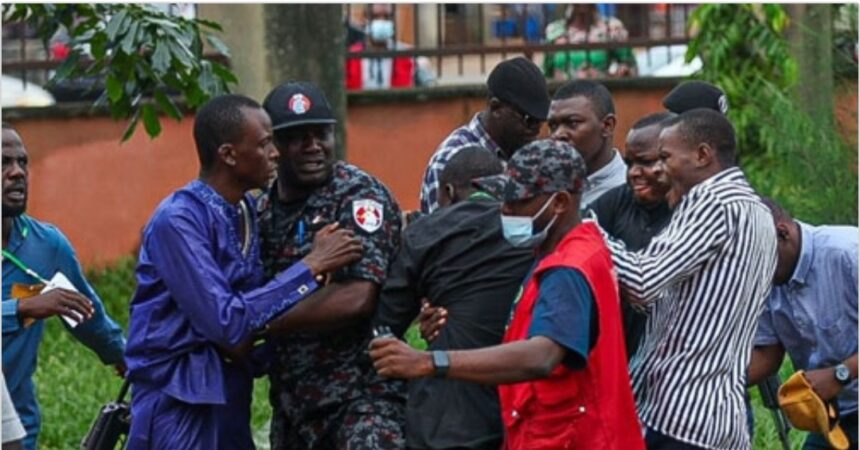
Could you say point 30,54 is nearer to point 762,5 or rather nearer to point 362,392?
point 762,5

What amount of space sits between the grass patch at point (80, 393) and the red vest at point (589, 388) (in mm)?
3739

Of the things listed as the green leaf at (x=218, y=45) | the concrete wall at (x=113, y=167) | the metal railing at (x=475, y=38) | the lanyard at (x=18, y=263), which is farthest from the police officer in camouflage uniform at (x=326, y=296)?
the metal railing at (x=475, y=38)

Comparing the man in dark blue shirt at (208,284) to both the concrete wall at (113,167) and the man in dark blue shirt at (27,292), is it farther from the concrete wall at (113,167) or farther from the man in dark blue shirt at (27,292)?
the concrete wall at (113,167)

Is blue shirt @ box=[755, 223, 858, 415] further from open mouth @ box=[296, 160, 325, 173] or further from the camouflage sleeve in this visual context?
open mouth @ box=[296, 160, 325, 173]

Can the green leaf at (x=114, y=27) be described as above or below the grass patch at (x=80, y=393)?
above

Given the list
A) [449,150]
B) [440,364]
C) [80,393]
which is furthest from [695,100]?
[80,393]

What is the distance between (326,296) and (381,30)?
29.3 ft

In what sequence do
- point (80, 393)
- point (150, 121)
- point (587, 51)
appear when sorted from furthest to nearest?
point (587, 51)
point (80, 393)
point (150, 121)

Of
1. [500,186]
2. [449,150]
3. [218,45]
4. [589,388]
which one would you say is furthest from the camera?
[218,45]

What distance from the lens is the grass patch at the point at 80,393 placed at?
1109 centimetres

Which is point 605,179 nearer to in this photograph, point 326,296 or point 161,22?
point 326,296

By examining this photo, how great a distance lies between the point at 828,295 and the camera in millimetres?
7621

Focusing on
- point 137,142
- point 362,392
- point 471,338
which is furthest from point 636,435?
point 137,142

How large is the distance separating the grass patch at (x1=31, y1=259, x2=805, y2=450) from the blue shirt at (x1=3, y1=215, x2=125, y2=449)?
227cm
